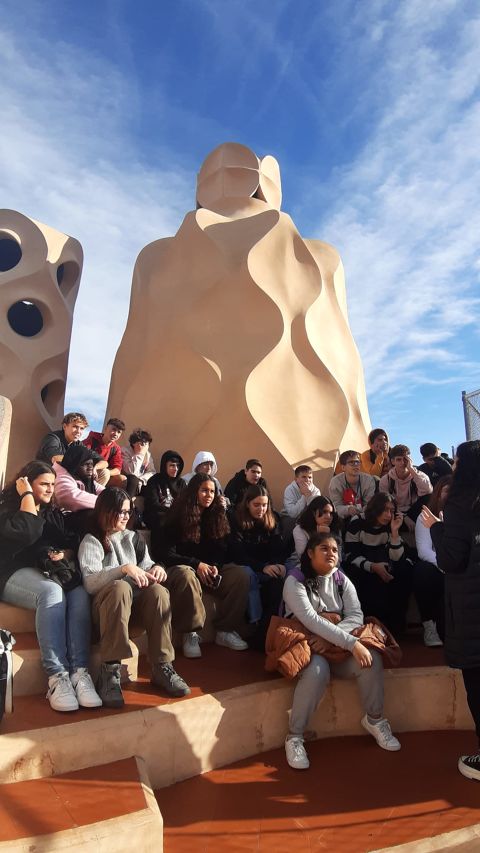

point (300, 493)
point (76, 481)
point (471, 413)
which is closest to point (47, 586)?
point (76, 481)

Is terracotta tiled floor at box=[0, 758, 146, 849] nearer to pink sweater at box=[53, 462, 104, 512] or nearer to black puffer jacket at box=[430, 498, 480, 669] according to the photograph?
black puffer jacket at box=[430, 498, 480, 669]

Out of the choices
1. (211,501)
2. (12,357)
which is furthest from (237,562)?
(12,357)

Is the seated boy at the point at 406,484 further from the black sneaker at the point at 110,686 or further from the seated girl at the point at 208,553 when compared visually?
the black sneaker at the point at 110,686

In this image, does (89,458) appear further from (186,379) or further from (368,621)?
(186,379)

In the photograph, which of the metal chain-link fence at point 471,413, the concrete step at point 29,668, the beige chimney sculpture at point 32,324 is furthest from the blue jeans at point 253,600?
the beige chimney sculpture at point 32,324

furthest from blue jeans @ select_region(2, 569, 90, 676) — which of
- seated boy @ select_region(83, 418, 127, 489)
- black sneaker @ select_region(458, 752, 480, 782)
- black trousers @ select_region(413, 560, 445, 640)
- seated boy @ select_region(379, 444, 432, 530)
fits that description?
seated boy @ select_region(379, 444, 432, 530)

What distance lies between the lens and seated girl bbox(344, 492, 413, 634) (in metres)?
4.10

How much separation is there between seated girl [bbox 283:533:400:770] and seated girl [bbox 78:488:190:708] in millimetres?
626

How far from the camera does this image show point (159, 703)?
284 cm

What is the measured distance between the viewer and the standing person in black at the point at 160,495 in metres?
4.01

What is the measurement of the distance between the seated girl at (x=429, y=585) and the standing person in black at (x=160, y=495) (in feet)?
5.57

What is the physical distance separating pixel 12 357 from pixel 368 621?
30.9ft

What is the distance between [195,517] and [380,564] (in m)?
1.36

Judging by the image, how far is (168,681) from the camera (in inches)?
117
